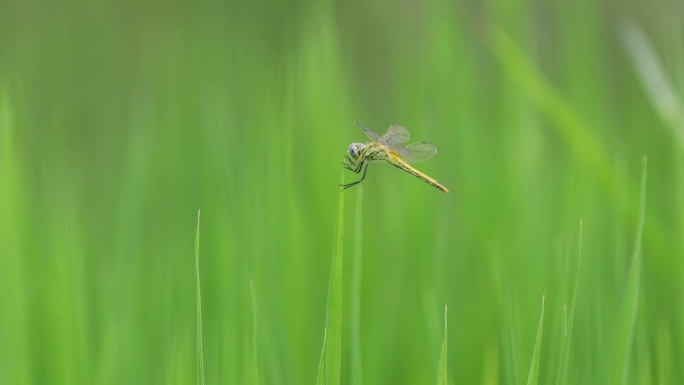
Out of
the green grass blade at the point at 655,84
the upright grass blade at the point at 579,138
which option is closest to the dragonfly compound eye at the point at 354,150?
the upright grass blade at the point at 579,138

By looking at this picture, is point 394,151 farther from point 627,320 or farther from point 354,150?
point 627,320

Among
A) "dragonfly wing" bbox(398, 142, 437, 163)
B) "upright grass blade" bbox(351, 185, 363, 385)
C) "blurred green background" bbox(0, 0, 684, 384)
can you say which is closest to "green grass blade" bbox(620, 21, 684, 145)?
"blurred green background" bbox(0, 0, 684, 384)

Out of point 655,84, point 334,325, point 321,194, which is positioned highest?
point 655,84

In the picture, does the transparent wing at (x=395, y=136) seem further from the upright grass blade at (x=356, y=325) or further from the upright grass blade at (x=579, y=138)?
the upright grass blade at (x=356, y=325)

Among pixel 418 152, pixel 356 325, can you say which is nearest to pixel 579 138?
pixel 418 152

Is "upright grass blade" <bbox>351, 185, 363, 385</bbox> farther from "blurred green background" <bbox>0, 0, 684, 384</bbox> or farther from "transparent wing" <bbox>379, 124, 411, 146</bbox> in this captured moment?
"transparent wing" <bbox>379, 124, 411, 146</bbox>

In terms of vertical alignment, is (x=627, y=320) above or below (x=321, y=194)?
below
